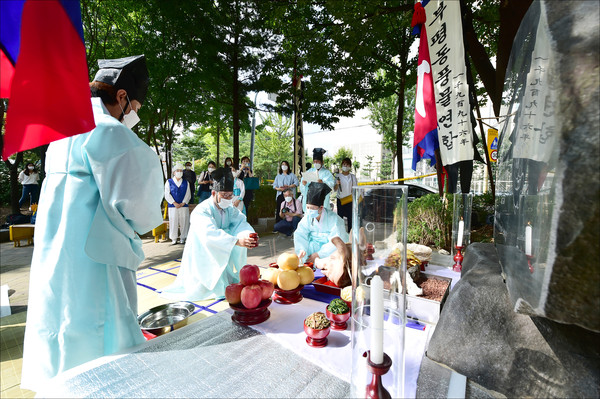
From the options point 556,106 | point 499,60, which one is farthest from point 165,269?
point 499,60

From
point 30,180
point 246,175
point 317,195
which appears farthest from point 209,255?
point 30,180

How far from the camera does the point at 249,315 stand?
1.44 meters

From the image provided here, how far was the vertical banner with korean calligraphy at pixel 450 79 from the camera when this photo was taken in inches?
129

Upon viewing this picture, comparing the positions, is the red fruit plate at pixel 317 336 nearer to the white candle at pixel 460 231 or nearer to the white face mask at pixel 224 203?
the white candle at pixel 460 231

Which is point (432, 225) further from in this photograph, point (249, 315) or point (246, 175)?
point (246, 175)

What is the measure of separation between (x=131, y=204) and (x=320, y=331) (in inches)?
51.6

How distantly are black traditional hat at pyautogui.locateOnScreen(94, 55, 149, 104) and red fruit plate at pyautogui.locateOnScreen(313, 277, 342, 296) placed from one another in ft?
6.20

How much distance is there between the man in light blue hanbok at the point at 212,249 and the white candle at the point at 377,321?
2.41 meters

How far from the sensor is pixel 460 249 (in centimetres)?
264

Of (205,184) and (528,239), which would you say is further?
(205,184)

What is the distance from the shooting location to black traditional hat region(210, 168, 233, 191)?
11.0 ft

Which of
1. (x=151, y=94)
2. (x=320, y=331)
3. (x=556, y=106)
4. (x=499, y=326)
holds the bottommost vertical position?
(x=320, y=331)

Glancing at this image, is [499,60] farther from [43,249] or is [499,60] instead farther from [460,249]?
[43,249]

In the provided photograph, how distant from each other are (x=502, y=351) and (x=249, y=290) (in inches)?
42.7
